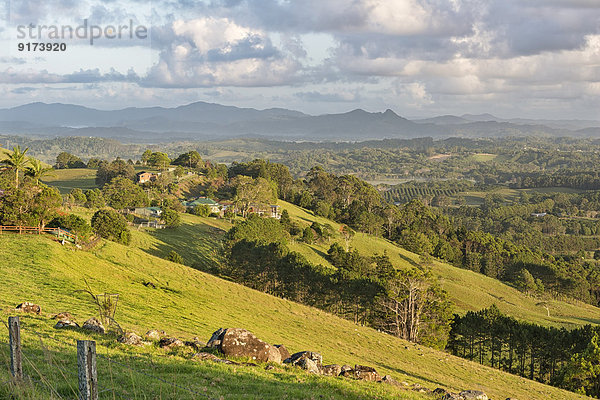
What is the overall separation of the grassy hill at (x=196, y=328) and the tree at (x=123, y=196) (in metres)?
52.5

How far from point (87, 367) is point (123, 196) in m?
97.6

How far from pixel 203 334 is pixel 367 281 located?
1246 inches

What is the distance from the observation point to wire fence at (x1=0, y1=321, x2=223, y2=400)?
1043cm

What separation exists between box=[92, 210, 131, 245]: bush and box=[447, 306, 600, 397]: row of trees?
44249 mm

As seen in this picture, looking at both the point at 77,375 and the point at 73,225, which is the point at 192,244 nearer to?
the point at 73,225

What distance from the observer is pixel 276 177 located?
146 metres

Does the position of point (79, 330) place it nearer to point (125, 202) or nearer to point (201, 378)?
point (201, 378)

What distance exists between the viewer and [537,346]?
48.0 meters

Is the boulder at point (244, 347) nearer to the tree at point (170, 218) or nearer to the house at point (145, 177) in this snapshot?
the tree at point (170, 218)

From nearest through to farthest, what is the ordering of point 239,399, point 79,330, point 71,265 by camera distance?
point 239,399
point 79,330
point 71,265

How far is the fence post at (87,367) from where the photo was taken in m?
6.94

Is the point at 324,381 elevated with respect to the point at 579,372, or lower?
elevated

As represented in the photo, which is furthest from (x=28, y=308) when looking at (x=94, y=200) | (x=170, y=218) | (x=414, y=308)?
(x=94, y=200)

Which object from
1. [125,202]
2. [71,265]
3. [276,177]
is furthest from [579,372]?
[276,177]
